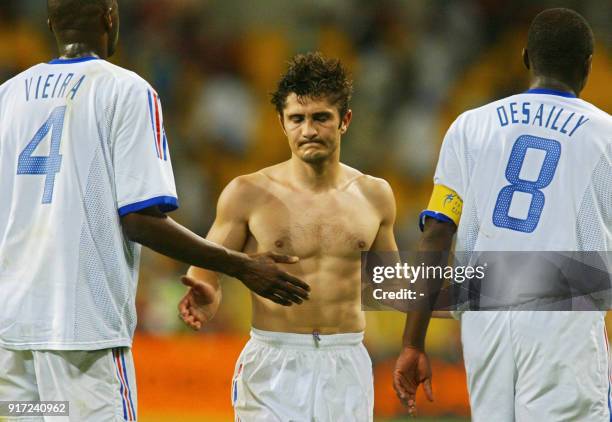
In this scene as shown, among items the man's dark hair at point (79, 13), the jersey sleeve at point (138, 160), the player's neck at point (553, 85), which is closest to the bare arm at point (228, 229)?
the jersey sleeve at point (138, 160)

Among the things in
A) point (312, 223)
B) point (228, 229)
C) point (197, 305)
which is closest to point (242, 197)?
point (228, 229)

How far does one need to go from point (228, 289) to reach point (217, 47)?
3.24m

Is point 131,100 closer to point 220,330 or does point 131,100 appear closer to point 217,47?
point 220,330

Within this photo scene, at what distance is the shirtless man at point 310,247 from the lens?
5.07 m

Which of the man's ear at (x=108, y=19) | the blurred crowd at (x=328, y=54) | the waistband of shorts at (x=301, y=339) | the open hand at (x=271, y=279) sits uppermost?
the blurred crowd at (x=328, y=54)

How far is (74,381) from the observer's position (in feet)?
12.8

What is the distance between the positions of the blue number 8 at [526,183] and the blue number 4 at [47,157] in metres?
1.78

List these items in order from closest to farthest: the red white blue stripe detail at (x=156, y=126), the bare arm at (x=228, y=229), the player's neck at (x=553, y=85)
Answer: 1. the red white blue stripe detail at (x=156, y=126)
2. the player's neck at (x=553, y=85)
3. the bare arm at (x=228, y=229)

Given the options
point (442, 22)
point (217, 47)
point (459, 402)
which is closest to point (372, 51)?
point (442, 22)

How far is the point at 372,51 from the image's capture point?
11031 mm

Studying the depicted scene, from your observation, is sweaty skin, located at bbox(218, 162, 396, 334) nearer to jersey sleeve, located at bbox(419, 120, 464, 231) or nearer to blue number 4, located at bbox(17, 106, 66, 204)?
jersey sleeve, located at bbox(419, 120, 464, 231)

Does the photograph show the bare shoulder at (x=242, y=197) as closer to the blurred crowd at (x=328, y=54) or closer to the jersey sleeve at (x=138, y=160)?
the jersey sleeve at (x=138, y=160)

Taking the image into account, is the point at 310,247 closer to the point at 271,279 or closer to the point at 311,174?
the point at 311,174

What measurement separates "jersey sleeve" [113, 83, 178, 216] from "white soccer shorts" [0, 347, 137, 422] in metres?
0.60
